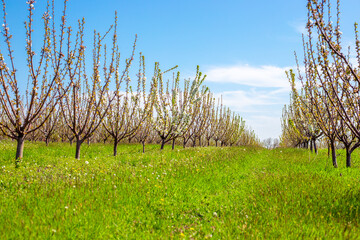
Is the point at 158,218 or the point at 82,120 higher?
the point at 82,120

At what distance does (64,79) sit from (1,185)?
482cm

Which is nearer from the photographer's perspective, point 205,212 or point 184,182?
point 205,212

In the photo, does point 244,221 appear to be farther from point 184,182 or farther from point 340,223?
point 184,182

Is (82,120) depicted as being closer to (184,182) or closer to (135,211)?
(184,182)

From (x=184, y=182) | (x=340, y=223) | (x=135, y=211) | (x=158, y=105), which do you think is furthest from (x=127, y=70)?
(x=340, y=223)

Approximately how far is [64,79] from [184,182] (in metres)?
6.44

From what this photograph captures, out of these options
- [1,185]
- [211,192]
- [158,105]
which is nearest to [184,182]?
[211,192]

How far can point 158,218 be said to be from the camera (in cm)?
496

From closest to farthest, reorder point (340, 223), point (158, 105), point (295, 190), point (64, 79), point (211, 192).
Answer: point (340, 223)
point (295, 190)
point (211, 192)
point (64, 79)
point (158, 105)

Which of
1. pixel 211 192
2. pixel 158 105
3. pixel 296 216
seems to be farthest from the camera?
pixel 158 105

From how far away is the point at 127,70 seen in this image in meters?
12.5

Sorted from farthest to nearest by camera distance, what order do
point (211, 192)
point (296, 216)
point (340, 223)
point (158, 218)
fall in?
point (211, 192), point (158, 218), point (296, 216), point (340, 223)

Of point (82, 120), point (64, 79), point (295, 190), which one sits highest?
point (64, 79)

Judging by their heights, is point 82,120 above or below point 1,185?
above
